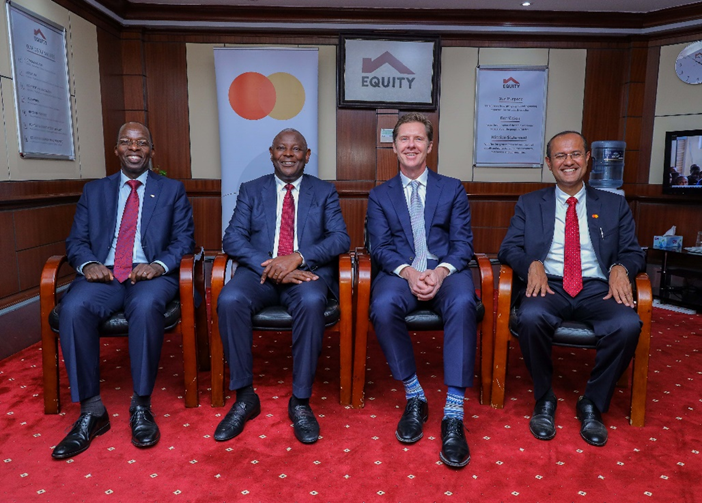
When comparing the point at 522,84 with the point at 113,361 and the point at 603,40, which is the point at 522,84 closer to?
the point at 603,40

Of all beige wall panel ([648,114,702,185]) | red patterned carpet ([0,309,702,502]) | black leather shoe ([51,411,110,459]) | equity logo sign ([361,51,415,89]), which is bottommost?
red patterned carpet ([0,309,702,502])

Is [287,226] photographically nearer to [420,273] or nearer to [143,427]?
[420,273]

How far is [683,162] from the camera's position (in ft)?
16.4

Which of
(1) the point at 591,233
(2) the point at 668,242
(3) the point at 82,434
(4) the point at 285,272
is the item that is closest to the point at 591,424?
(1) the point at 591,233

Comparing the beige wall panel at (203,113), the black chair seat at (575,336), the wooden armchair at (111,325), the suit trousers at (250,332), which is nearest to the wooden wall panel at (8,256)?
the wooden armchair at (111,325)

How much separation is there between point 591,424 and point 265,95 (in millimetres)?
4404

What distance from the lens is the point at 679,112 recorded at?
5289mm

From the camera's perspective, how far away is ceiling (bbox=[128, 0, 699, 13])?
16.5 ft

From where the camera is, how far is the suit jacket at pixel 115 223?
2697mm

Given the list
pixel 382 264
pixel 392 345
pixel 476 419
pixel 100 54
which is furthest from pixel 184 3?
pixel 476 419

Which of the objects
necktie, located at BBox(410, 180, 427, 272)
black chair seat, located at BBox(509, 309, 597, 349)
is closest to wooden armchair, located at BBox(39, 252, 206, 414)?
necktie, located at BBox(410, 180, 427, 272)

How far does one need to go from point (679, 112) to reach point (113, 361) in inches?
231

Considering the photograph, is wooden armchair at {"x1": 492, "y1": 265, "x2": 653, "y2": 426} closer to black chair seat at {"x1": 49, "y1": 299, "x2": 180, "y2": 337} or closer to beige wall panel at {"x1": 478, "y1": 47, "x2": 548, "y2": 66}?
black chair seat at {"x1": 49, "y1": 299, "x2": 180, "y2": 337}

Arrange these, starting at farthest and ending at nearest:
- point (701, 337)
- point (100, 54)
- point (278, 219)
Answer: point (100, 54)
point (701, 337)
point (278, 219)
